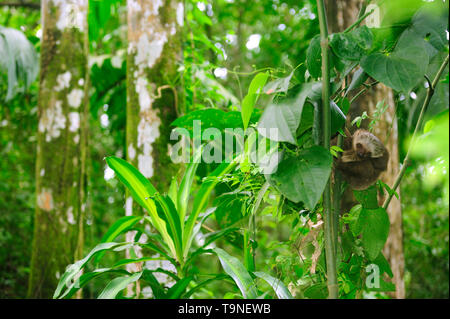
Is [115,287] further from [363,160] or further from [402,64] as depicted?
[402,64]

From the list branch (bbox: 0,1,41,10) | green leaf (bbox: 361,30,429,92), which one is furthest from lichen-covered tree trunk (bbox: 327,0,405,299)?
branch (bbox: 0,1,41,10)

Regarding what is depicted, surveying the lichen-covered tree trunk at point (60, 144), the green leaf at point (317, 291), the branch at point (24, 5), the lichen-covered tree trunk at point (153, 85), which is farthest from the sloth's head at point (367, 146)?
the branch at point (24, 5)

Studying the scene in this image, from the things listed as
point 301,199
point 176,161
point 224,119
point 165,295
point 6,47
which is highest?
point 6,47

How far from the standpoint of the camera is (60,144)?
1.83 meters

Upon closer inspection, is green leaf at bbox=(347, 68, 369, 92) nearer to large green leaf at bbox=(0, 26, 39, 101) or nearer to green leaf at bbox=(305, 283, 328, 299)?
green leaf at bbox=(305, 283, 328, 299)

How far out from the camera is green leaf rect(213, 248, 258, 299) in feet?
2.59

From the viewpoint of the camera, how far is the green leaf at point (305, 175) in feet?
1.97

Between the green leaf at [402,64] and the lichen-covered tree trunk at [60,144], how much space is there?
1.51m

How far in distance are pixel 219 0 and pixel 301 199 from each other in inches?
149

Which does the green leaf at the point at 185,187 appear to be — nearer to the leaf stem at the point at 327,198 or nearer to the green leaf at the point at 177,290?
the green leaf at the point at 177,290

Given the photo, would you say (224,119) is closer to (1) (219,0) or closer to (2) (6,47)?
(2) (6,47)

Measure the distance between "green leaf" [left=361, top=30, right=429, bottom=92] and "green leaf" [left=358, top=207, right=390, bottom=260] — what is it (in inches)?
10.5
